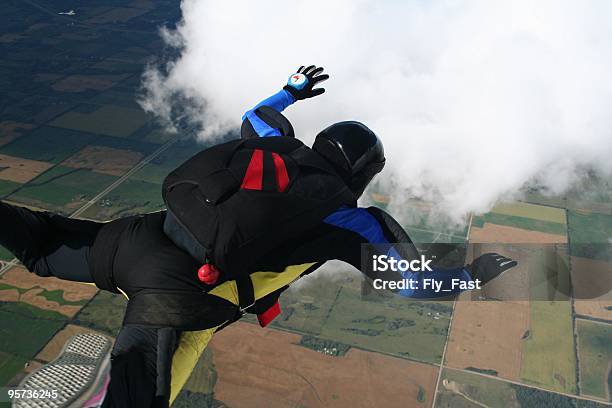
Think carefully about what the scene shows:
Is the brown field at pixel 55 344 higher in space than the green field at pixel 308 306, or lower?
higher

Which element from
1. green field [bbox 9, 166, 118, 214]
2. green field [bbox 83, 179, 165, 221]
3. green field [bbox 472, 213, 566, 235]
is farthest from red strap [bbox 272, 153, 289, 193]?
green field [bbox 472, 213, 566, 235]

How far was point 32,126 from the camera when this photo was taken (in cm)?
5553

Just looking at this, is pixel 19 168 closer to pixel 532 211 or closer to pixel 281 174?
pixel 532 211

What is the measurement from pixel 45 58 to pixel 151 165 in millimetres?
31550

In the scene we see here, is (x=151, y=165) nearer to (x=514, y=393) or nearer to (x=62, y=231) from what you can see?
(x=514, y=393)

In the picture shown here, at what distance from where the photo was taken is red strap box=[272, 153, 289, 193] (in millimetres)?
4062

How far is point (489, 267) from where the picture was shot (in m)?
4.68

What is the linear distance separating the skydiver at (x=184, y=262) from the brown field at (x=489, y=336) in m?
28.3

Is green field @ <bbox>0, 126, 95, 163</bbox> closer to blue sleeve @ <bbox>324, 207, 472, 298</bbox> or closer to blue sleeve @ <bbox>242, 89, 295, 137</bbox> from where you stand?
blue sleeve @ <bbox>242, 89, 295, 137</bbox>

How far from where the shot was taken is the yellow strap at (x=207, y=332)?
4.29m

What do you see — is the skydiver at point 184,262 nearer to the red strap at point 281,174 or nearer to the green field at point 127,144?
the red strap at point 281,174

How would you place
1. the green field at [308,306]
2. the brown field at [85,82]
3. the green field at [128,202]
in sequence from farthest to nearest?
1. the brown field at [85,82]
2. the green field at [128,202]
3. the green field at [308,306]

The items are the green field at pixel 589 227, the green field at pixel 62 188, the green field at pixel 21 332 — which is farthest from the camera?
the green field at pixel 589 227

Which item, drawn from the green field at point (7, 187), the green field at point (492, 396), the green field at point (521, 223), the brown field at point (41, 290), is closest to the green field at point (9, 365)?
the brown field at point (41, 290)
